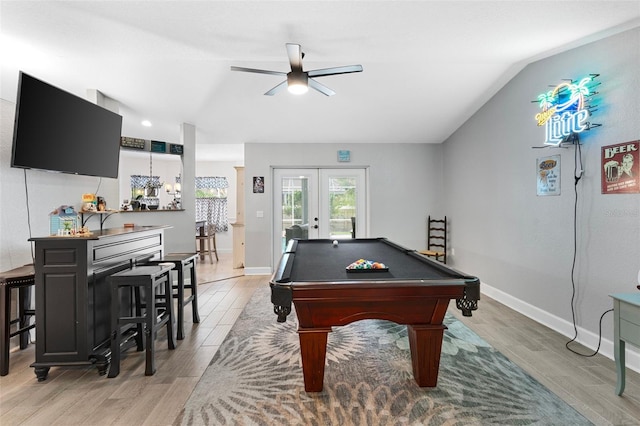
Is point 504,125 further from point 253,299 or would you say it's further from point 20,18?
point 20,18

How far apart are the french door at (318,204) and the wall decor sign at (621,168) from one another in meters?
3.76

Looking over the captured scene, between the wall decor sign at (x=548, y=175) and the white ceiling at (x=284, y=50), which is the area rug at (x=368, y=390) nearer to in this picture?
the wall decor sign at (x=548, y=175)

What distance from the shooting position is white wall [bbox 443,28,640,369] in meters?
2.56

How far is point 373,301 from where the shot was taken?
2.00 m

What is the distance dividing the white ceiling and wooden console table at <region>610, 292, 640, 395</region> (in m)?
2.06

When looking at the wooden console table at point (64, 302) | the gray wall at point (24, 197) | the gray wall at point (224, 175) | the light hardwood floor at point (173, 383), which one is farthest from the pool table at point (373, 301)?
the gray wall at point (224, 175)

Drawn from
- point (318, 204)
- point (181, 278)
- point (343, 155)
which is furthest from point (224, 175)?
point (181, 278)

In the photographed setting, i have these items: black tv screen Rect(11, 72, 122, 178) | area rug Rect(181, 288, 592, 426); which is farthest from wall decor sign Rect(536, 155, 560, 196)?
black tv screen Rect(11, 72, 122, 178)

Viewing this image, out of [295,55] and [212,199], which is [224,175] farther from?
[295,55]

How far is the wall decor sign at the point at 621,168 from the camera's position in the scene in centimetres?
244

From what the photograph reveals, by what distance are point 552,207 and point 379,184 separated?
302 centimetres

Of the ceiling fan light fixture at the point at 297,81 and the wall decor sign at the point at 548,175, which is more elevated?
the ceiling fan light fixture at the point at 297,81

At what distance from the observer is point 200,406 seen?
1.99 metres

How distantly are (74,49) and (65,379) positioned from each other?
9.30 ft
